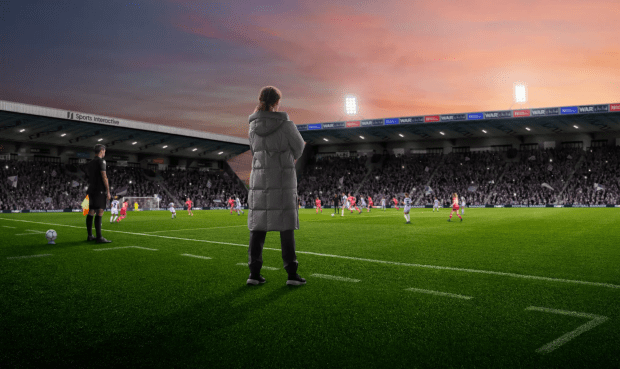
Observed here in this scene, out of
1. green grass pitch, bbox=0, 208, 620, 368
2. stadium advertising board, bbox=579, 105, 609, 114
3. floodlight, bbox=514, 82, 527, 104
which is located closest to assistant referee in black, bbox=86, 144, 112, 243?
green grass pitch, bbox=0, 208, 620, 368

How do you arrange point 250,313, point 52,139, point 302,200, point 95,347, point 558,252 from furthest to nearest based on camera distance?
point 302,200, point 52,139, point 558,252, point 250,313, point 95,347

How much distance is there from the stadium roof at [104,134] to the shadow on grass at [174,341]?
4074cm

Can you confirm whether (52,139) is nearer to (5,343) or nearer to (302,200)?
(302,200)

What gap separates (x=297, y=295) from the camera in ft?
16.6

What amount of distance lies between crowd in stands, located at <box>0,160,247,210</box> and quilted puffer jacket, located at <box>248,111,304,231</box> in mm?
45262

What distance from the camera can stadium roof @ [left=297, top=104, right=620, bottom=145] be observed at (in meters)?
46.1

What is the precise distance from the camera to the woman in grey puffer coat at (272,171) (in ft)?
→ 17.7

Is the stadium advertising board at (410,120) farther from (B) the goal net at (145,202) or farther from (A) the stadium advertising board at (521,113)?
(B) the goal net at (145,202)

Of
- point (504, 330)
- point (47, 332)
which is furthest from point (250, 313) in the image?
point (504, 330)

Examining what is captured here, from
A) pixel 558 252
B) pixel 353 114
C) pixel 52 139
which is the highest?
pixel 353 114

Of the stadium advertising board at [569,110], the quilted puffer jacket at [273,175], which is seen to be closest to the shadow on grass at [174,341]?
the quilted puffer jacket at [273,175]

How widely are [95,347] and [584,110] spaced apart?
51.9 m

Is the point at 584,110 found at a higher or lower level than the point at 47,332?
higher

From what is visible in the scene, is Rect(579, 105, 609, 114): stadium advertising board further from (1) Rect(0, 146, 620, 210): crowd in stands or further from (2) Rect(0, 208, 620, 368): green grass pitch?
(2) Rect(0, 208, 620, 368): green grass pitch
